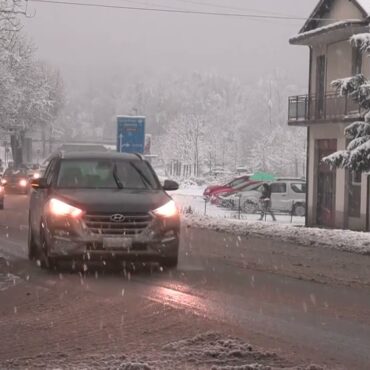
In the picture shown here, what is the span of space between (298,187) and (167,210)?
1013 inches

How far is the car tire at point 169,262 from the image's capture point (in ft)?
35.5

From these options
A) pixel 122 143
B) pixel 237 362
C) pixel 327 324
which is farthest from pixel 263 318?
pixel 122 143

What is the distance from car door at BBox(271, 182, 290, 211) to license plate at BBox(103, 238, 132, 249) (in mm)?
25277

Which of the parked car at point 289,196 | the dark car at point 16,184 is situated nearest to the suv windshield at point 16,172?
the dark car at point 16,184

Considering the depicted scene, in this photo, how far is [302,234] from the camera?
55.4 ft

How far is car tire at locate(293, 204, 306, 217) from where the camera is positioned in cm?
3525

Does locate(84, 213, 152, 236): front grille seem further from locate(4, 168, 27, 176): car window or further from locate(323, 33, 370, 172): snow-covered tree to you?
locate(4, 168, 27, 176): car window

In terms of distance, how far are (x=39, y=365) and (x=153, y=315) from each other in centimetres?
204

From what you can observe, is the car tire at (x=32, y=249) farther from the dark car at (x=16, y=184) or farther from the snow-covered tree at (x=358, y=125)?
the dark car at (x=16, y=184)

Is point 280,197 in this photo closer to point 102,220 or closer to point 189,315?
point 102,220

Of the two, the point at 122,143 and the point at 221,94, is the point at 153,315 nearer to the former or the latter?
the point at 122,143

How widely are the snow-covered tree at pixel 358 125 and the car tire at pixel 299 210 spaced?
57.5ft

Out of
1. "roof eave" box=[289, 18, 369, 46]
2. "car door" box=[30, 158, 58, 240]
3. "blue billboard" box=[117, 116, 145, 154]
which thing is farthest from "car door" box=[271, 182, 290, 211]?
"car door" box=[30, 158, 58, 240]

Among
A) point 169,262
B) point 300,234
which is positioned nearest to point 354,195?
point 300,234
